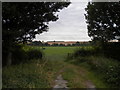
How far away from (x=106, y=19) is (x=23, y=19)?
352 inches

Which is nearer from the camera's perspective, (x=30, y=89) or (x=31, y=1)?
(x=30, y=89)

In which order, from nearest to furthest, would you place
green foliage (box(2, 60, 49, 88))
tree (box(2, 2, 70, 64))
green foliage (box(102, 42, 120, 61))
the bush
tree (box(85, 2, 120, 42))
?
green foliage (box(2, 60, 49, 88))
tree (box(2, 2, 70, 64))
tree (box(85, 2, 120, 42))
green foliage (box(102, 42, 120, 61))
the bush

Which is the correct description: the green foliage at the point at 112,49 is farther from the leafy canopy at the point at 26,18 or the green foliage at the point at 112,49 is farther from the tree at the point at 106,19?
the leafy canopy at the point at 26,18

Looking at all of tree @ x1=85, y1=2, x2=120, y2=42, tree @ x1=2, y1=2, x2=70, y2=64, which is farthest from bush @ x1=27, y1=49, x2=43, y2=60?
tree @ x1=85, y1=2, x2=120, y2=42

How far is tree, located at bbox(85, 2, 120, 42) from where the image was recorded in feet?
65.7

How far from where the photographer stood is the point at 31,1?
15.1m

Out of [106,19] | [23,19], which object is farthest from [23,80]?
[106,19]

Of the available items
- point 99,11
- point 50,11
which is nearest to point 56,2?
point 50,11

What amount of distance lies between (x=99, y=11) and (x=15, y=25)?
374 inches

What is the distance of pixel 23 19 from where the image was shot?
15.2 metres

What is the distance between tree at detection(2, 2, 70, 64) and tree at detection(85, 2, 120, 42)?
4.21m

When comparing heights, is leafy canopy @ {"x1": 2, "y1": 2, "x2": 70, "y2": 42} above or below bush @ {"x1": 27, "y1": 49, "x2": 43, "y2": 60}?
above

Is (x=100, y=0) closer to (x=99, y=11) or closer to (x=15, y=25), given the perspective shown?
(x=99, y=11)

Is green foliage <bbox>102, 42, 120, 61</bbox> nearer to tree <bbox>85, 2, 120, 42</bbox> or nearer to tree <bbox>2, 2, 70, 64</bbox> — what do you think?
tree <bbox>85, 2, 120, 42</bbox>
